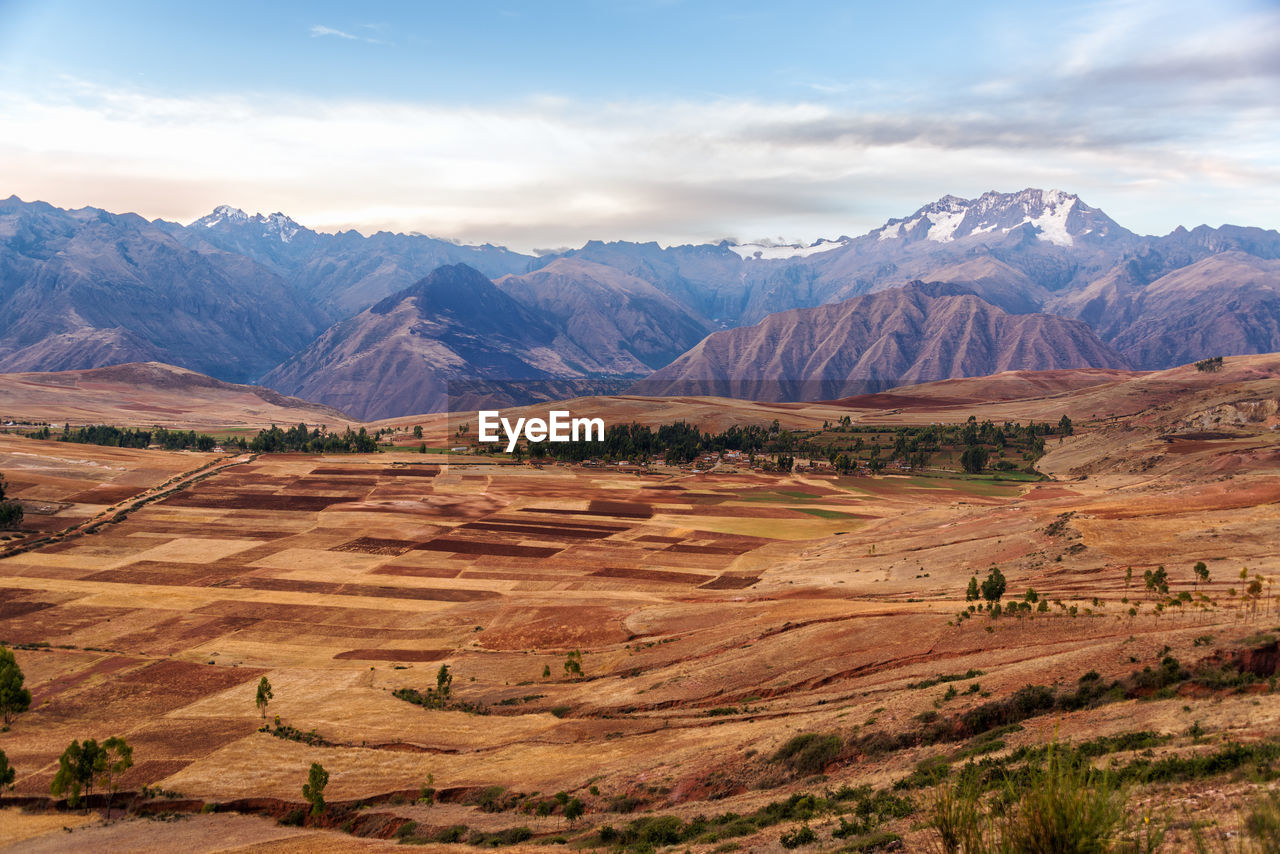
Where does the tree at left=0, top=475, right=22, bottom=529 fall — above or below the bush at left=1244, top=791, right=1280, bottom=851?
below

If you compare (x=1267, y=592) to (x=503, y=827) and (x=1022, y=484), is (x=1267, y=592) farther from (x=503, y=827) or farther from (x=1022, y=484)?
(x=1022, y=484)

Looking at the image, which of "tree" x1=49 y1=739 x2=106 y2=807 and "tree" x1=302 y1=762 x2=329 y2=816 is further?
"tree" x1=49 y1=739 x2=106 y2=807

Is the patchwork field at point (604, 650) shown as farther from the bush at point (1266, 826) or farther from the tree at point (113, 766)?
the bush at point (1266, 826)

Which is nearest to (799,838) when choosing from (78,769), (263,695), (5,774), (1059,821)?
(1059,821)

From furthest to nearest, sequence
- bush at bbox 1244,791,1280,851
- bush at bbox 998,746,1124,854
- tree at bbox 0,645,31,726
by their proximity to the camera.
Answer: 1. tree at bbox 0,645,31,726
2. bush at bbox 1244,791,1280,851
3. bush at bbox 998,746,1124,854

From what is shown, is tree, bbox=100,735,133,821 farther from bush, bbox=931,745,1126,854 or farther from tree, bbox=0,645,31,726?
bush, bbox=931,745,1126,854

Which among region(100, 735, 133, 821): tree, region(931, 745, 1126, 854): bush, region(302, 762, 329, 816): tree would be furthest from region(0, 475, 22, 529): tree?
region(931, 745, 1126, 854): bush

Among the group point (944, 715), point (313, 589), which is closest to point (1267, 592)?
point (944, 715)
